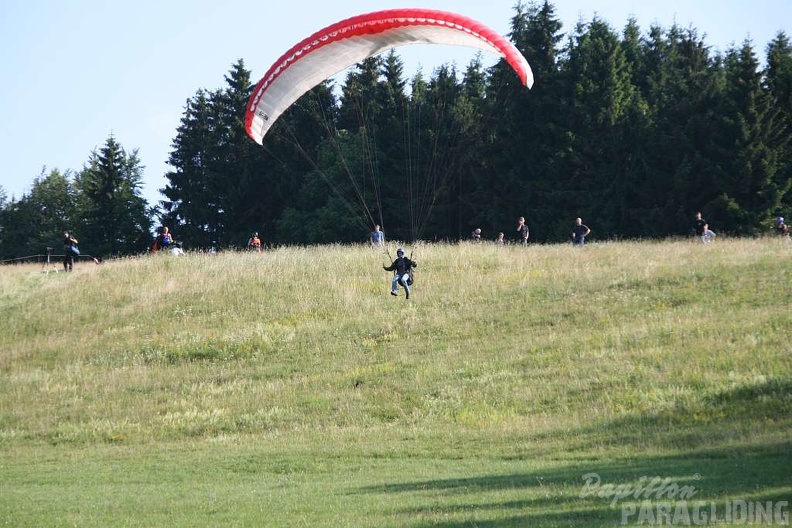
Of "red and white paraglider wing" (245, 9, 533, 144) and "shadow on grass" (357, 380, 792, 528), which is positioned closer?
"shadow on grass" (357, 380, 792, 528)

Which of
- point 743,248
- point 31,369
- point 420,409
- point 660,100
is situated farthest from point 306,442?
point 660,100

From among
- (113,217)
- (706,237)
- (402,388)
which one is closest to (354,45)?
(402,388)

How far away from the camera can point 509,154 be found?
193 ft

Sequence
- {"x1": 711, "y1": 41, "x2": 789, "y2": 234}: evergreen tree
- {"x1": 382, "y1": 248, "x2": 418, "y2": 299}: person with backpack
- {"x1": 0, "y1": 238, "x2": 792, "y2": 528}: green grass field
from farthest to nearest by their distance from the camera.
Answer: {"x1": 711, "y1": 41, "x2": 789, "y2": 234}: evergreen tree, {"x1": 382, "y1": 248, "x2": 418, "y2": 299}: person with backpack, {"x1": 0, "y1": 238, "x2": 792, "y2": 528}: green grass field

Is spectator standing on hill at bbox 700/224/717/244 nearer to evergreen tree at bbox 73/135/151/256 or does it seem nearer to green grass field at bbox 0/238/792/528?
green grass field at bbox 0/238/792/528

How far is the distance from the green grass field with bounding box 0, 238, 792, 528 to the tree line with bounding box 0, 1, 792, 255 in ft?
33.7

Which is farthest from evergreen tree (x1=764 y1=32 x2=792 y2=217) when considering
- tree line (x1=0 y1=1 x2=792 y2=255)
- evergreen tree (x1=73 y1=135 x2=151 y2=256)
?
evergreen tree (x1=73 y1=135 x2=151 y2=256)

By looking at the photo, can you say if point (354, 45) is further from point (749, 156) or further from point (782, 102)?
point (782, 102)

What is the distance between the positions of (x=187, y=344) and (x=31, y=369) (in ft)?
15.2

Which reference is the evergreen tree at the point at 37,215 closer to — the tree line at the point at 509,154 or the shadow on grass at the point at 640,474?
the tree line at the point at 509,154

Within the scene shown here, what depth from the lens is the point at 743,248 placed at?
32.9 m

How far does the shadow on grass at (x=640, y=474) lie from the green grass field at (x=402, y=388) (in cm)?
6

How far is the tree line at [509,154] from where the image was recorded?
49.5 metres

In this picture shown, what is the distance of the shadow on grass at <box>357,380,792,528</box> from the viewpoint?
11086 mm
